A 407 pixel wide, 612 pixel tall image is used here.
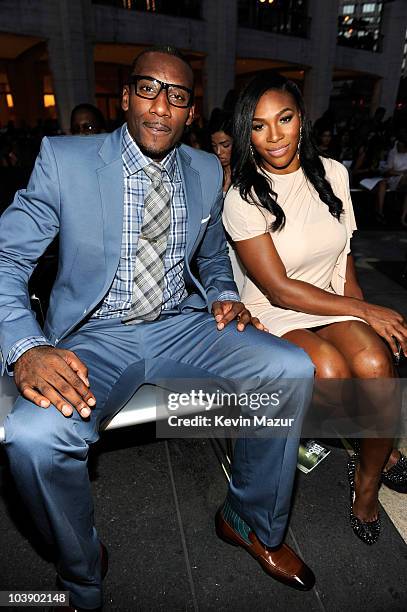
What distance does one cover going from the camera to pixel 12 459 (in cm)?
141

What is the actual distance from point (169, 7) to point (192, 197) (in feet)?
63.2

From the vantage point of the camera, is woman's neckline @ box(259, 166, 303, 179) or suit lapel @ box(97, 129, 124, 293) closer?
suit lapel @ box(97, 129, 124, 293)

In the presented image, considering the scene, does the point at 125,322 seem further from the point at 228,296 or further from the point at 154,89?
the point at 154,89

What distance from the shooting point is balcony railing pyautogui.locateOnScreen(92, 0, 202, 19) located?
16.9 metres

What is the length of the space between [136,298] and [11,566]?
1.24 meters

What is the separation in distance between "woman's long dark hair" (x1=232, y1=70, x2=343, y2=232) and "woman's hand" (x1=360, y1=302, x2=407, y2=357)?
0.57 metres

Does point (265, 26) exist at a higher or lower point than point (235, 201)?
higher

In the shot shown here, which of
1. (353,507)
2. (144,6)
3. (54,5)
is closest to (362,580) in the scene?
(353,507)

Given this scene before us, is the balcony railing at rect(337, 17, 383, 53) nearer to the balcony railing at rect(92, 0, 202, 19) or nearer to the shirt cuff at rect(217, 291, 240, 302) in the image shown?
the balcony railing at rect(92, 0, 202, 19)

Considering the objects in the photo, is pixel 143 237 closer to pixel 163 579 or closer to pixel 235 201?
pixel 235 201

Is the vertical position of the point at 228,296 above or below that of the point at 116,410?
above

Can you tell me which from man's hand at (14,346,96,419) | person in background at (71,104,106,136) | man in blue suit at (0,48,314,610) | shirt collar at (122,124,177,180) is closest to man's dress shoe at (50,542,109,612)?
man in blue suit at (0,48,314,610)

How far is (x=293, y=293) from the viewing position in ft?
6.91

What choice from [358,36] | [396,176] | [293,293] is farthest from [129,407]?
[358,36]
